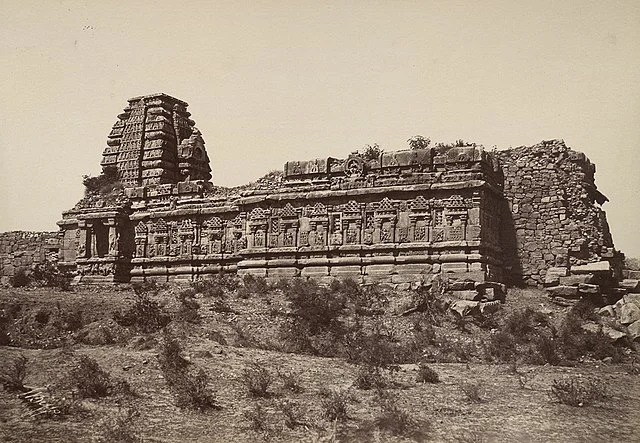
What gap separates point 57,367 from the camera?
1370 cm

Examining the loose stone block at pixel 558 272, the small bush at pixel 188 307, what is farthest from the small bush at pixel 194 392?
the loose stone block at pixel 558 272

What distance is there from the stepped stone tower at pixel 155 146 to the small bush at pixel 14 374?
1640 centimetres

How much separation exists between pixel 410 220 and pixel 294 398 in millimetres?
10252

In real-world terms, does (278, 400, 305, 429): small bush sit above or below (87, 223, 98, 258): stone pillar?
below

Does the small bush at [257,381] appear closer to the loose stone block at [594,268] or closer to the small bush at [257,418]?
the small bush at [257,418]

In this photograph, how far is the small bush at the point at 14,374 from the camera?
476 inches

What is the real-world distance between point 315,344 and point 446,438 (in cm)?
684

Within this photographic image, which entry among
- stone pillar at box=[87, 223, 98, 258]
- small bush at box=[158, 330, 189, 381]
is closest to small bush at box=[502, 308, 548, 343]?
small bush at box=[158, 330, 189, 381]

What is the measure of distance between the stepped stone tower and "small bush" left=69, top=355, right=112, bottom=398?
17.1 metres

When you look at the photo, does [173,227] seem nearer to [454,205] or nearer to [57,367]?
[454,205]

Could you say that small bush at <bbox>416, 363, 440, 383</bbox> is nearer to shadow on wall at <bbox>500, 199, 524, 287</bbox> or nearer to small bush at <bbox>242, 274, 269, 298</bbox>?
small bush at <bbox>242, 274, 269, 298</bbox>

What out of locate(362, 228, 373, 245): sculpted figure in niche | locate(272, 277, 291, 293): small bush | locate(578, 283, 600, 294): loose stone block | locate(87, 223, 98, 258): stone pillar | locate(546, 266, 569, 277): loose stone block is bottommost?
locate(578, 283, 600, 294): loose stone block

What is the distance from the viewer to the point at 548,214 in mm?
21828

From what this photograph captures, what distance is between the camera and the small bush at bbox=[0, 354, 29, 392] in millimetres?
12078
